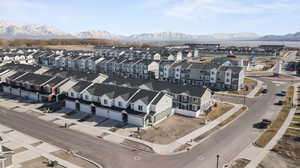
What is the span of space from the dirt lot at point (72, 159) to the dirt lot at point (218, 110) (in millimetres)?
31480

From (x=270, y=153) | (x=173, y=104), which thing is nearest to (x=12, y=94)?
(x=173, y=104)

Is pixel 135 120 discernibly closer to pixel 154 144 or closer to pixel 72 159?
pixel 154 144

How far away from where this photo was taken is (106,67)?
11144 centimetres

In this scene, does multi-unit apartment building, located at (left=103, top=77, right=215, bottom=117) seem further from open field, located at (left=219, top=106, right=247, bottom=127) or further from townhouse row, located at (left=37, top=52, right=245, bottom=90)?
townhouse row, located at (left=37, top=52, right=245, bottom=90)

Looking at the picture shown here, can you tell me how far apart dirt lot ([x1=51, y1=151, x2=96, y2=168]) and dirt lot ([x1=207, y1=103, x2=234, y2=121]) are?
3148 centimetres

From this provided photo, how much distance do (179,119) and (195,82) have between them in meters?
36.6

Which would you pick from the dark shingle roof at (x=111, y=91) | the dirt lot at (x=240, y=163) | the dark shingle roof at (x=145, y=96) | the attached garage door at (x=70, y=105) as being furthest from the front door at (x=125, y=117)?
the dirt lot at (x=240, y=163)

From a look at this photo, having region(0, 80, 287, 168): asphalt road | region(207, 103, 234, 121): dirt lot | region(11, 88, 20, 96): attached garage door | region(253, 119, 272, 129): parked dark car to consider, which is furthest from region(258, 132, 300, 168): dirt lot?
region(11, 88, 20, 96): attached garage door

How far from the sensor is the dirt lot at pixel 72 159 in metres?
34.9

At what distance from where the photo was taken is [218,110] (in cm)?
6131

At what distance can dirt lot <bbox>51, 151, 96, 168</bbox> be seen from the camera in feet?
114

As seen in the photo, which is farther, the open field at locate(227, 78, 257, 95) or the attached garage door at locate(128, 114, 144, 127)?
the open field at locate(227, 78, 257, 95)

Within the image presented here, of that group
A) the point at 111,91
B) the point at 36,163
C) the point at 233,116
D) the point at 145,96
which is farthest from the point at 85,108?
the point at 233,116

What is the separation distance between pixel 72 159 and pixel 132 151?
9780mm
